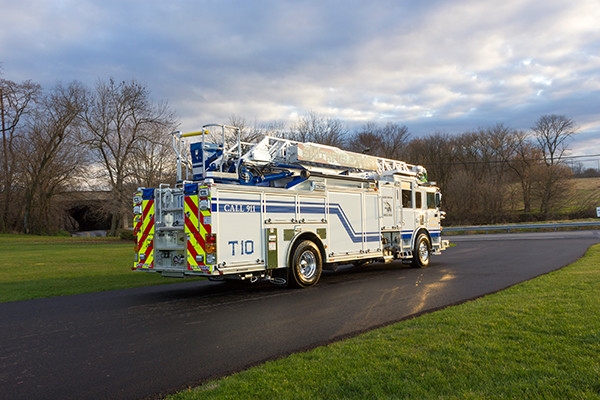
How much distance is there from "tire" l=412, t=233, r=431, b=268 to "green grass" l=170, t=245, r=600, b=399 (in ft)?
26.0

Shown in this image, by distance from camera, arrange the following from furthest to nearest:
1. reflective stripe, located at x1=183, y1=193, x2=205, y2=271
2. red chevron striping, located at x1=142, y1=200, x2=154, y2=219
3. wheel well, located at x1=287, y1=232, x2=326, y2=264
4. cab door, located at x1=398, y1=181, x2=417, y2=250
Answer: cab door, located at x1=398, y1=181, x2=417, y2=250, wheel well, located at x1=287, y1=232, x2=326, y2=264, red chevron striping, located at x1=142, y1=200, x2=154, y2=219, reflective stripe, located at x1=183, y1=193, x2=205, y2=271

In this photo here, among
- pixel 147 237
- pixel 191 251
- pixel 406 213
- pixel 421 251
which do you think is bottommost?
pixel 421 251

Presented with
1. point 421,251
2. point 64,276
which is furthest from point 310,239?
point 64,276

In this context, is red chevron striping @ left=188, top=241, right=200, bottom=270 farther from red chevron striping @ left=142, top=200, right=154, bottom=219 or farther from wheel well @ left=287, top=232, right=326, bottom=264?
wheel well @ left=287, top=232, right=326, bottom=264

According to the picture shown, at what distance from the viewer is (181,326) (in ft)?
22.5

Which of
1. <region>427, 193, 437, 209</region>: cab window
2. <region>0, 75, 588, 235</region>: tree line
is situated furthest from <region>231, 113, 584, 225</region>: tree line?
<region>427, 193, 437, 209</region>: cab window

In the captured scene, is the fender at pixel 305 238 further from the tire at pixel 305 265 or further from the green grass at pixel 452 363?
the green grass at pixel 452 363

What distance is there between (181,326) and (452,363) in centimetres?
418

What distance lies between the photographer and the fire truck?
8.94 metres

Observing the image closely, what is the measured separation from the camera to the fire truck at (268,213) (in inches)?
352

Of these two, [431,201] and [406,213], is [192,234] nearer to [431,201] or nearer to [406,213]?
[406,213]

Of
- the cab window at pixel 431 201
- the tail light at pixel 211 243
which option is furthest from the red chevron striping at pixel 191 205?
the cab window at pixel 431 201

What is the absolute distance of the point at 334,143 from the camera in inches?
2144

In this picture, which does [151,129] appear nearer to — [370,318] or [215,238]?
[215,238]
